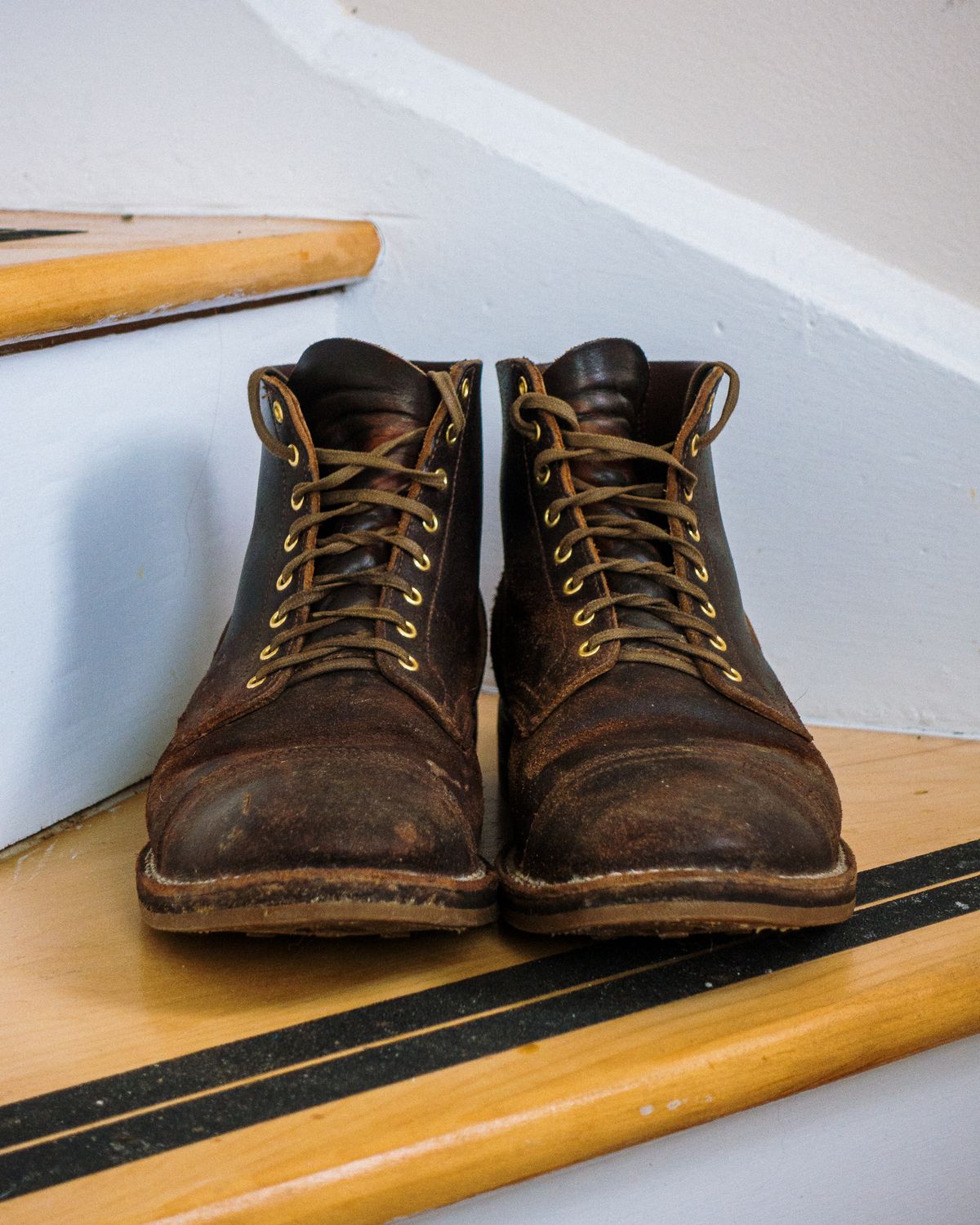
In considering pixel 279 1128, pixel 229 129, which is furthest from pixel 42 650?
pixel 229 129

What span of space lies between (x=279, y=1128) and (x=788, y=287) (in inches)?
30.5

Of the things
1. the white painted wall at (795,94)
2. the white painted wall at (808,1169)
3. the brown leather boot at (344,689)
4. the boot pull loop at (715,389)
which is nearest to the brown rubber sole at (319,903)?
the brown leather boot at (344,689)

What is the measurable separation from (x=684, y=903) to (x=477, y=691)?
285mm

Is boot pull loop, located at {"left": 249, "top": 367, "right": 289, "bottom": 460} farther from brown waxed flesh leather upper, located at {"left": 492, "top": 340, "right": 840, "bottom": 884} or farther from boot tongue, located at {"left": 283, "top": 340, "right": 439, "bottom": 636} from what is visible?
brown waxed flesh leather upper, located at {"left": 492, "top": 340, "right": 840, "bottom": 884}

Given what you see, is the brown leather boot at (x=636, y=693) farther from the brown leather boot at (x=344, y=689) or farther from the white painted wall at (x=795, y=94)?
the white painted wall at (x=795, y=94)

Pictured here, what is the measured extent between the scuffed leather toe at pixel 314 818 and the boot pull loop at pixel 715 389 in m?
0.33

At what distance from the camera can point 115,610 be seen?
2.86 feet

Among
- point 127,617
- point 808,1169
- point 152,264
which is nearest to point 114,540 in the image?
point 127,617

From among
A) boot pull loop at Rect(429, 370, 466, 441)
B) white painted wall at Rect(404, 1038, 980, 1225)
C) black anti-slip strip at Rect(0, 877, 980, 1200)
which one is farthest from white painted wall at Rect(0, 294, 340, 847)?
white painted wall at Rect(404, 1038, 980, 1225)

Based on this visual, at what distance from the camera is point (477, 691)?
33.0 inches

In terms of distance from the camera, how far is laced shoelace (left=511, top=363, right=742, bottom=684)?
2.44 ft

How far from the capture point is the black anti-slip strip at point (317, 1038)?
54 centimetres

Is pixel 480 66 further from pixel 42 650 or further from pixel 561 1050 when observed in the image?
pixel 561 1050

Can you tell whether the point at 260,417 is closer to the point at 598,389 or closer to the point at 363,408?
the point at 363,408
